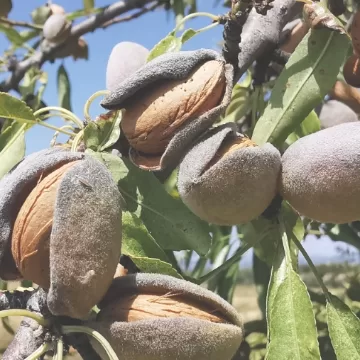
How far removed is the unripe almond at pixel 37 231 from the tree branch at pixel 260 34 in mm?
391

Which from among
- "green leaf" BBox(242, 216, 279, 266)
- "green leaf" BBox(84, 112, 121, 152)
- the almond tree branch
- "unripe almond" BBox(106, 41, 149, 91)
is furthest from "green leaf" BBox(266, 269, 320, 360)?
the almond tree branch

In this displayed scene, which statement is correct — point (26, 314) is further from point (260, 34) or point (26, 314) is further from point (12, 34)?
point (12, 34)

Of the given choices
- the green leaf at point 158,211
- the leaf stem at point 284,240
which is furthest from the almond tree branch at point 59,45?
the leaf stem at point 284,240

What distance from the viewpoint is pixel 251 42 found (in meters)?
0.93

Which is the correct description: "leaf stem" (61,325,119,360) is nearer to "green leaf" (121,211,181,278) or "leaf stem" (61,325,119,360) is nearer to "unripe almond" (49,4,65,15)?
"green leaf" (121,211,181,278)

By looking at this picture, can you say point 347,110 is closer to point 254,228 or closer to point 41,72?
point 254,228

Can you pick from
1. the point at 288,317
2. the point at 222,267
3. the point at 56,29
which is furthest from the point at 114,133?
the point at 56,29

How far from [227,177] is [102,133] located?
26 centimetres

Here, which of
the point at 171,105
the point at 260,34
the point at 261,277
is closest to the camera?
the point at 171,105

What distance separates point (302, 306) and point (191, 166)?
9.2 inches

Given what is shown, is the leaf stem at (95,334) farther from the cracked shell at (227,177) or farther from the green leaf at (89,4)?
the green leaf at (89,4)

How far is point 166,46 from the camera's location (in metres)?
0.95

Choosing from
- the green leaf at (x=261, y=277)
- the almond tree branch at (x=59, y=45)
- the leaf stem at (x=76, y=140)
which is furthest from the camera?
the almond tree branch at (x=59, y=45)

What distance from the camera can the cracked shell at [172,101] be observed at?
0.71 meters
